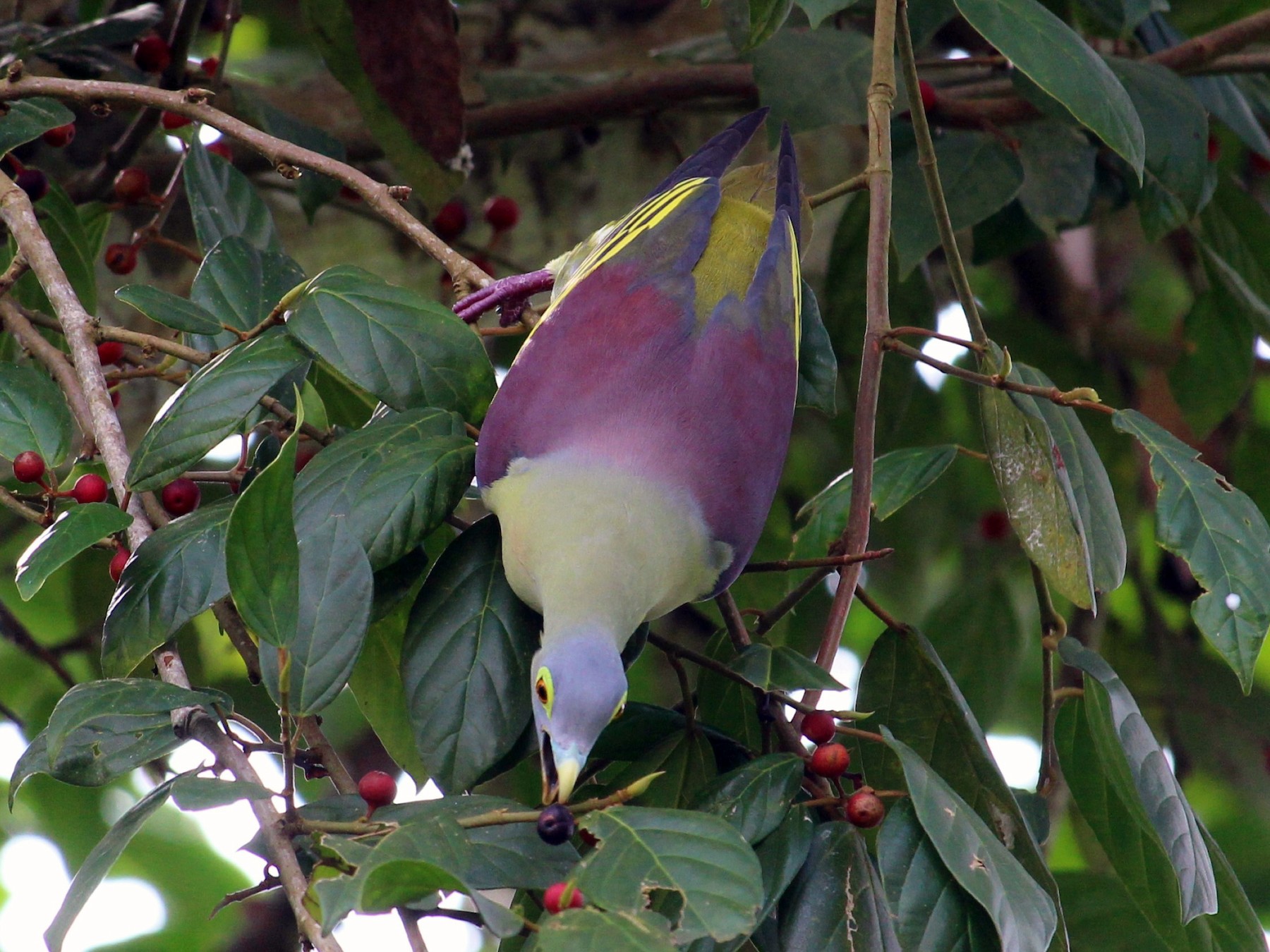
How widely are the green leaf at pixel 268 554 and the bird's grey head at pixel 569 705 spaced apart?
0.42 meters

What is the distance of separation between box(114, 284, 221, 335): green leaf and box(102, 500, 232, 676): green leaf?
381mm

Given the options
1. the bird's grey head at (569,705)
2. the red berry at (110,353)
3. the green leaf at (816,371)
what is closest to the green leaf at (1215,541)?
the green leaf at (816,371)

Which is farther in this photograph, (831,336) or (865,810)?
(831,336)

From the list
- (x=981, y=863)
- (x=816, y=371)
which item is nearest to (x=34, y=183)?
A: (x=816, y=371)

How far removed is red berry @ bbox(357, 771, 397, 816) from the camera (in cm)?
160

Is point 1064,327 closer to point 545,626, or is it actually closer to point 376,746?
point 376,746

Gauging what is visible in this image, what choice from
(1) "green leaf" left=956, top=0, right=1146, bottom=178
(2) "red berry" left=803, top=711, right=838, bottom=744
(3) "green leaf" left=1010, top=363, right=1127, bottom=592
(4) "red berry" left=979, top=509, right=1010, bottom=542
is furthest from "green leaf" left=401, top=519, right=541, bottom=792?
(4) "red berry" left=979, top=509, right=1010, bottom=542

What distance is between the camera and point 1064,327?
4.83m

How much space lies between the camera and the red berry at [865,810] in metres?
1.70

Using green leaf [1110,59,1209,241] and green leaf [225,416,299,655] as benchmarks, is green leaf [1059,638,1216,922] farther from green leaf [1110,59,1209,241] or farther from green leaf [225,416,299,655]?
green leaf [1110,59,1209,241]

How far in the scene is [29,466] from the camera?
1.99 metres

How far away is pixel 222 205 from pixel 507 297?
1.89 feet

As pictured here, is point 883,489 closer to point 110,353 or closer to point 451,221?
point 110,353

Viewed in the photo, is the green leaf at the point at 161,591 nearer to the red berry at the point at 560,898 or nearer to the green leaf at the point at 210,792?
the green leaf at the point at 210,792
